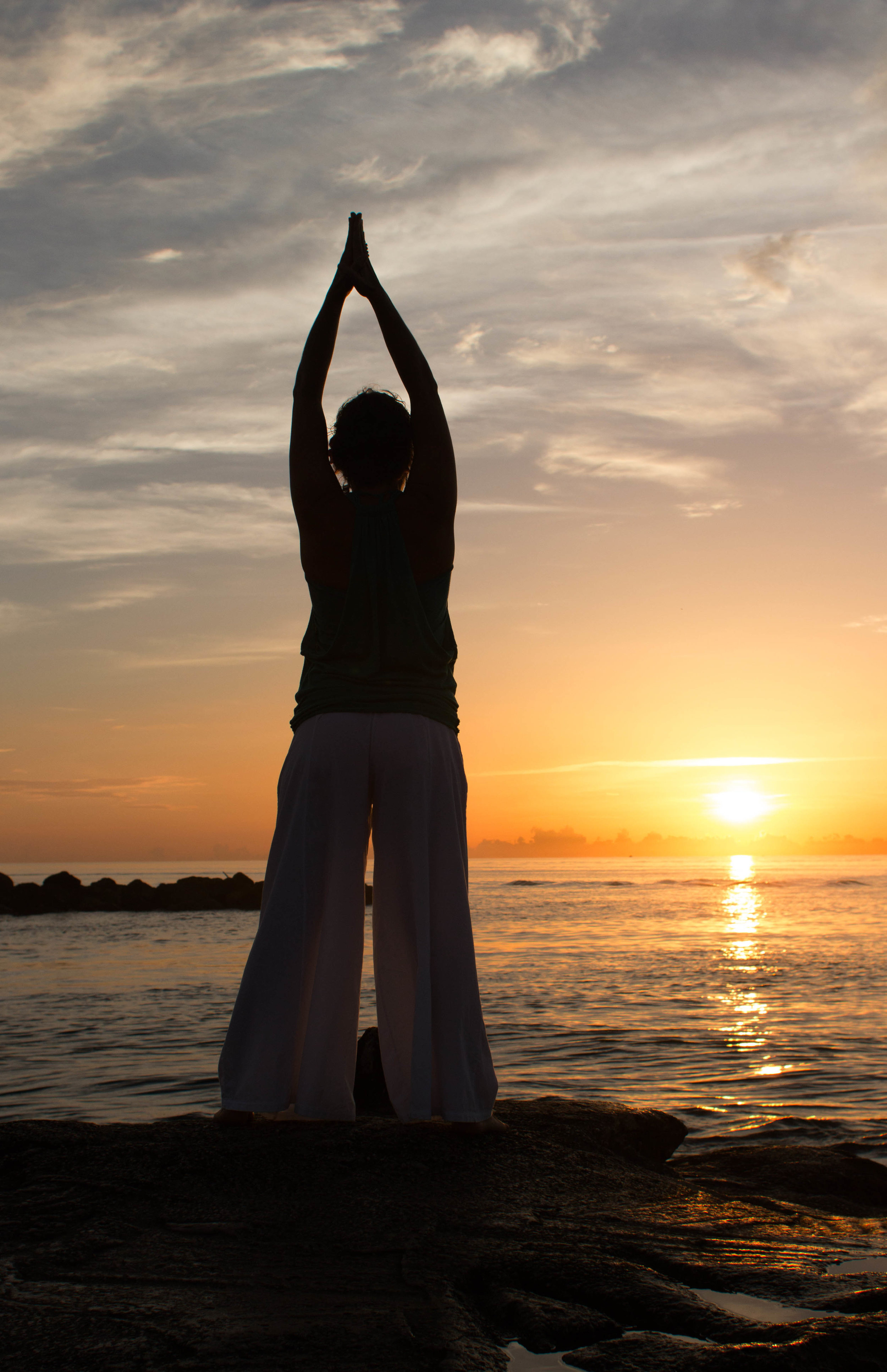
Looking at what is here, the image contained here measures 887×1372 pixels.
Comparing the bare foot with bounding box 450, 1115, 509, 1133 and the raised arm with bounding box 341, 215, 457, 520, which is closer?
the bare foot with bounding box 450, 1115, 509, 1133

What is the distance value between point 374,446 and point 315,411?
0.27 metres

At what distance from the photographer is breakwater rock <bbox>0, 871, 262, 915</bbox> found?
118 feet

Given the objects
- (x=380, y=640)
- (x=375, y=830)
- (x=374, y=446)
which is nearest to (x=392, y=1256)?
(x=375, y=830)

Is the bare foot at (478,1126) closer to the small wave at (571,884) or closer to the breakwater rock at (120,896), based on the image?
the breakwater rock at (120,896)

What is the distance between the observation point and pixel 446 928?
3365mm

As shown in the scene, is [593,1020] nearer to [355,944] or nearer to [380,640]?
[355,944]

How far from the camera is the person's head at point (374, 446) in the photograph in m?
3.67

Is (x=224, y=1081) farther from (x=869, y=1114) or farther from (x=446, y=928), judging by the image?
(x=869, y=1114)

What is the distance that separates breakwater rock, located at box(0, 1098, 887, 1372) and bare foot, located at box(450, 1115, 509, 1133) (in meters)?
0.03

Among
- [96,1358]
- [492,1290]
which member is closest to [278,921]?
[492,1290]

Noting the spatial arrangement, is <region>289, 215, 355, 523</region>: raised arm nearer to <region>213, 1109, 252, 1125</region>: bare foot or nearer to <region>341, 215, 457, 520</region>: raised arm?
<region>341, 215, 457, 520</region>: raised arm

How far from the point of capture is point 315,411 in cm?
371

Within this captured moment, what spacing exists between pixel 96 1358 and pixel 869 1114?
532 cm

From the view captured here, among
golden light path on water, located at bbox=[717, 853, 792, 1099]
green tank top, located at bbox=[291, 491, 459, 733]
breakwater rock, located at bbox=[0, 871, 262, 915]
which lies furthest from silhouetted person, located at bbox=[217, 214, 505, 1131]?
breakwater rock, located at bbox=[0, 871, 262, 915]
